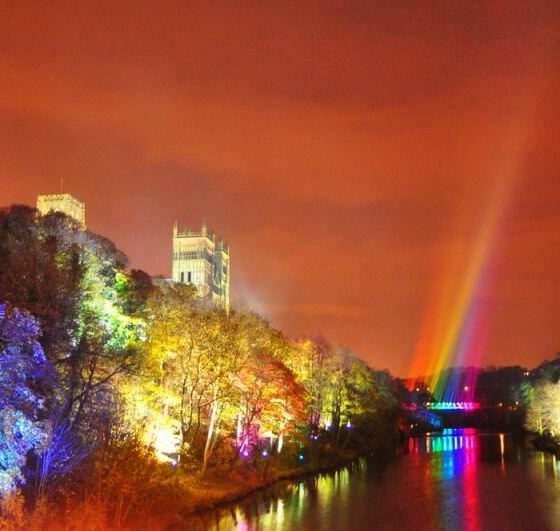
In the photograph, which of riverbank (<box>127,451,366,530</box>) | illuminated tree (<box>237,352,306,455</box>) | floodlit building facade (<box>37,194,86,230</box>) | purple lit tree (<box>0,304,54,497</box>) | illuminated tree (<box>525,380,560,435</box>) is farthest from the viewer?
floodlit building facade (<box>37,194,86,230</box>)

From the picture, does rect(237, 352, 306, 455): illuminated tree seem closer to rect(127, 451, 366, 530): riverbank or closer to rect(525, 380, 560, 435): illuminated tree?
rect(127, 451, 366, 530): riverbank

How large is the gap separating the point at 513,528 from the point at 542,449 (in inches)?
2319

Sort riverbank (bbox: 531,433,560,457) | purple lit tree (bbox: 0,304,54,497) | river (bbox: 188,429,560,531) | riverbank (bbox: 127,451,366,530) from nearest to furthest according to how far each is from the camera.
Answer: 1. purple lit tree (bbox: 0,304,54,497)
2. riverbank (bbox: 127,451,366,530)
3. river (bbox: 188,429,560,531)
4. riverbank (bbox: 531,433,560,457)

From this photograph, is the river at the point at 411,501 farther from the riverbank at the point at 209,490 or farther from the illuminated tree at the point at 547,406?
the illuminated tree at the point at 547,406

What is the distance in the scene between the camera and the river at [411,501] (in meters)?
40.1

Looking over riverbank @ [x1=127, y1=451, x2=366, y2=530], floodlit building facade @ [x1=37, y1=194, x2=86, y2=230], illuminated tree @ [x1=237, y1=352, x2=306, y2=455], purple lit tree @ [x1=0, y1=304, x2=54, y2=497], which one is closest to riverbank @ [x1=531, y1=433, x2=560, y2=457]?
riverbank @ [x1=127, y1=451, x2=366, y2=530]

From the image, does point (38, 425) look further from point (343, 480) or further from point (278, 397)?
point (343, 480)

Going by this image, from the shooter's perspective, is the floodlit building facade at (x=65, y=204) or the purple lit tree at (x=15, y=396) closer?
the purple lit tree at (x=15, y=396)

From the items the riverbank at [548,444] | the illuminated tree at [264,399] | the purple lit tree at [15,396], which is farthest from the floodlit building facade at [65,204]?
the purple lit tree at [15,396]

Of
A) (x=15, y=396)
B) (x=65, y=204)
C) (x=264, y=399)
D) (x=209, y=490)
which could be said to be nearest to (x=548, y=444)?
(x=264, y=399)

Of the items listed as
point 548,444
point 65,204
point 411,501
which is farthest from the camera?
point 65,204

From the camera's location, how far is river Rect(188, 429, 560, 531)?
40094 millimetres

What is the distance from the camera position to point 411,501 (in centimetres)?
4869

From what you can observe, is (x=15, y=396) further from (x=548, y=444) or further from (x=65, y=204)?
(x=65, y=204)
